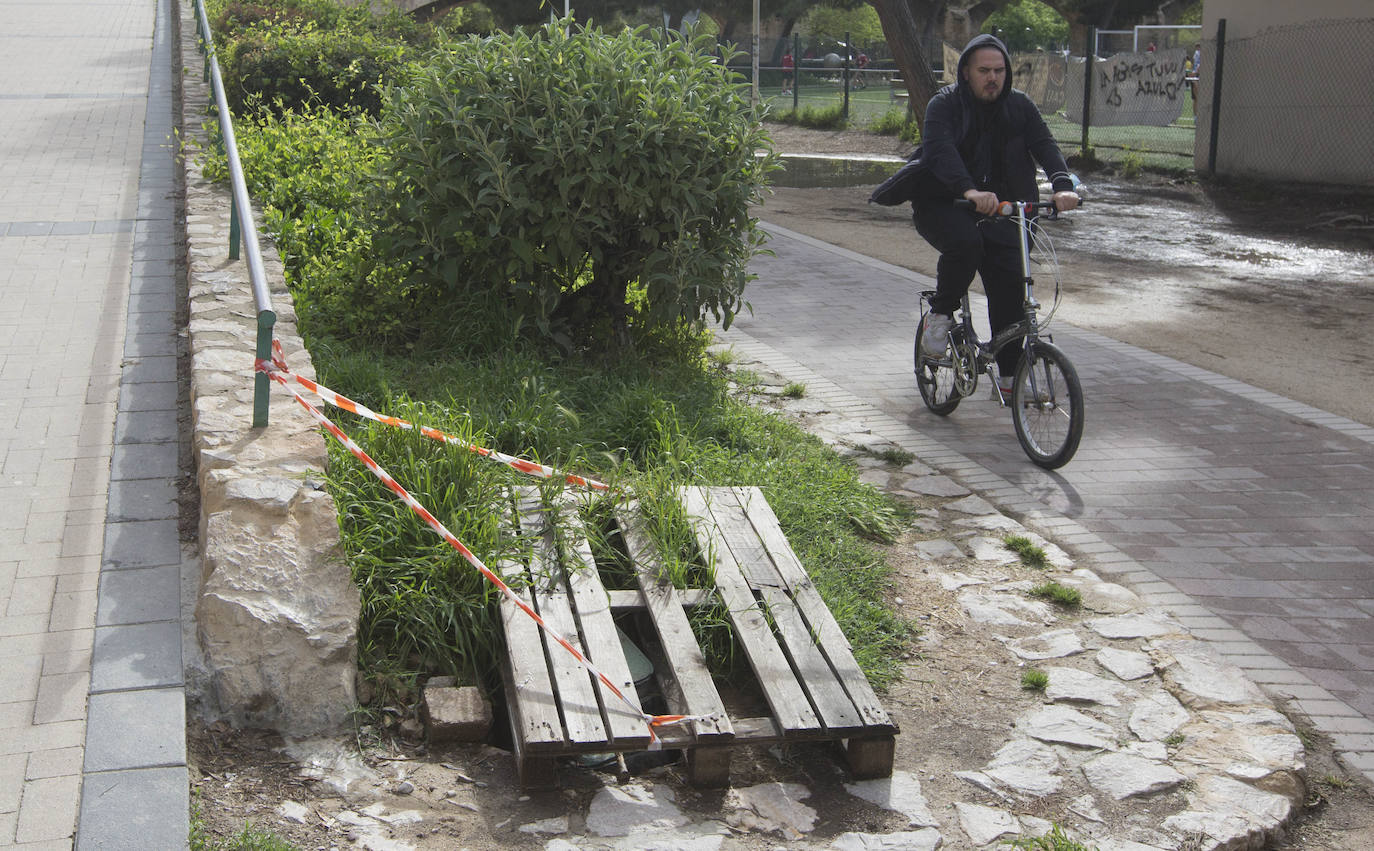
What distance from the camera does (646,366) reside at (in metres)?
6.81

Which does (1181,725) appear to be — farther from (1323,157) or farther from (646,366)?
(1323,157)

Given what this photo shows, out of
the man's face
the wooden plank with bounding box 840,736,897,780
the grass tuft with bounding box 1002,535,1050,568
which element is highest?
the man's face

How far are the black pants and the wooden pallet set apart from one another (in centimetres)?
246

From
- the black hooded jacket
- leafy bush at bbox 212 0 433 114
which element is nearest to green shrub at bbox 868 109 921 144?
leafy bush at bbox 212 0 433 114

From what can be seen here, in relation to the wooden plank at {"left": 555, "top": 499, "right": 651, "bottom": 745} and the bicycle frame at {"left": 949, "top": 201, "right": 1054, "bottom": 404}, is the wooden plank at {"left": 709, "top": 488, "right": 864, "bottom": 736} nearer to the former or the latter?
the wooden plank at {"left": 555, "top": 499, "right": 651, "bottom": 745}

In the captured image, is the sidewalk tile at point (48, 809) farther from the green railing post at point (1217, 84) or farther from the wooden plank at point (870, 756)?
the green railing post at point (1217, 84)

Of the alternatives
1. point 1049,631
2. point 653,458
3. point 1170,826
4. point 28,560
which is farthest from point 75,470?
point 1170,826

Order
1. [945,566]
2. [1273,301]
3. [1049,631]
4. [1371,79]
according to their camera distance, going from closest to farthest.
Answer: [1049,631]
[945,566]
[1273,301]
[1371,79]

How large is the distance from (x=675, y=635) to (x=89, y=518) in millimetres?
2025

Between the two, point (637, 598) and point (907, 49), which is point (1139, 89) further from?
point (637, 598)

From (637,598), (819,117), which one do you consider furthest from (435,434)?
(819,117)

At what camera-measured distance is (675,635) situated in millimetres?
3906

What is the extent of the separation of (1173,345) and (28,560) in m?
7.19

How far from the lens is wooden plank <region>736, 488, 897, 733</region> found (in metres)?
3.62
